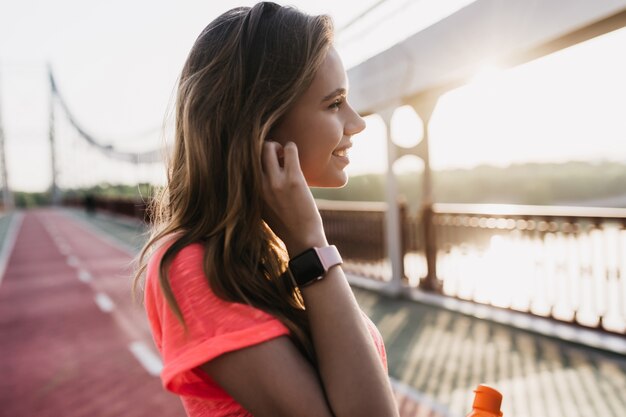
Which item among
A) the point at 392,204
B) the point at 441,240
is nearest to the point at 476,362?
the point at 441,240

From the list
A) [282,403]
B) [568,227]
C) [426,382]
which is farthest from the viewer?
[568,227]

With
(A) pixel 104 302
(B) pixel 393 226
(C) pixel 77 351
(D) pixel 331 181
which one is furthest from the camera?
(A) pixel 104 302

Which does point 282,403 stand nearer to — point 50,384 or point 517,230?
point 50,384

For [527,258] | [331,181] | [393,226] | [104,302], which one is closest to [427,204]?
[393,226]

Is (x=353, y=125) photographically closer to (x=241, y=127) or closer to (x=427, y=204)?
(x=241, y=127)

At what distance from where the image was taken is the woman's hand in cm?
93

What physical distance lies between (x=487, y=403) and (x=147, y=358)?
16.7 feet

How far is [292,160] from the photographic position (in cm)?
95

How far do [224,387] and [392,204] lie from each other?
690cm

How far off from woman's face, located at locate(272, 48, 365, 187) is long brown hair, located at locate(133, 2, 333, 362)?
2 cm

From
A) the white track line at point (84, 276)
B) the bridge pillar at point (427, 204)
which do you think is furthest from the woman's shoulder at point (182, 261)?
the white track line at point (84, 276)

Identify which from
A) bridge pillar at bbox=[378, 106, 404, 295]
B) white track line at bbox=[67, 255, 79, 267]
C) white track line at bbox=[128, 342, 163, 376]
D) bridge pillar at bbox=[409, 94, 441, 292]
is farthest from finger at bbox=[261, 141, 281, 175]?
white track line at bbox=[67, 255, 79, 267]

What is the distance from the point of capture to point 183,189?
39.5 inches

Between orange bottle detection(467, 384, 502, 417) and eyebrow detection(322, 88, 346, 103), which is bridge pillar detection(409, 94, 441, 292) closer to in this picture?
eyebrow detection(322, 88, 346, 103)
